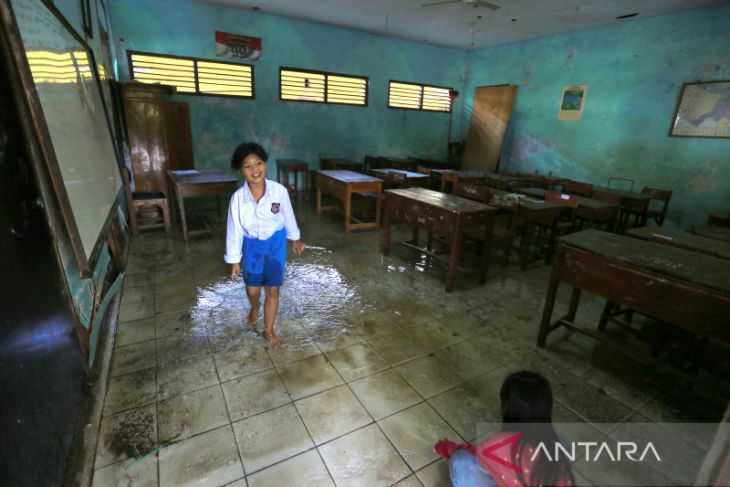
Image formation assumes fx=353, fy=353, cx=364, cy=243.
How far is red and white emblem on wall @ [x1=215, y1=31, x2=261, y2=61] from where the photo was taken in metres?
6.70

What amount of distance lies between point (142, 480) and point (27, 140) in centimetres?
148

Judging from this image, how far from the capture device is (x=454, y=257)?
347 centimetres

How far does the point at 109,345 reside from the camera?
2.42 metres

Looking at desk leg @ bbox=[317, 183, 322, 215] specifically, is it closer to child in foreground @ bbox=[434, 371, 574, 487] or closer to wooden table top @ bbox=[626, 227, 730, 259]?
wooden table top @ bbox=[626, 227, 730, 259]

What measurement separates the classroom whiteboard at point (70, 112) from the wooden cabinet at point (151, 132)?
84.3 inches

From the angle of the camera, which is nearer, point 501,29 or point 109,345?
point 109,345

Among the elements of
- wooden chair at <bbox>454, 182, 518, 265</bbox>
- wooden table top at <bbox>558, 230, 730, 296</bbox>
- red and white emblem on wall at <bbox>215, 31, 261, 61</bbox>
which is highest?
red and white emblem on wall at <bbox>215, 31, 261, 61</bbox>

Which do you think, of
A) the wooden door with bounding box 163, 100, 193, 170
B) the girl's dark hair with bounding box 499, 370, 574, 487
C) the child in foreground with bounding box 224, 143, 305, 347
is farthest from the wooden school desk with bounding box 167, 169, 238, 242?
the girl's dark hair with bounding box 499, 370, 574, 487

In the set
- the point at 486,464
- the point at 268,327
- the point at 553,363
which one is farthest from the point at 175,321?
the point at 553,363

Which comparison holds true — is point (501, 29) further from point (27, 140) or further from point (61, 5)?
point (27, 140)

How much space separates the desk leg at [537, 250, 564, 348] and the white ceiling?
4720 millimetres

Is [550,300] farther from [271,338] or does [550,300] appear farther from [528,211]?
[271,338]

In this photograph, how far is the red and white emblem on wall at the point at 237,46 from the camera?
6.70 metres

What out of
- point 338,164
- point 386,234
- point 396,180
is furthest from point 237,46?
point 386,234
